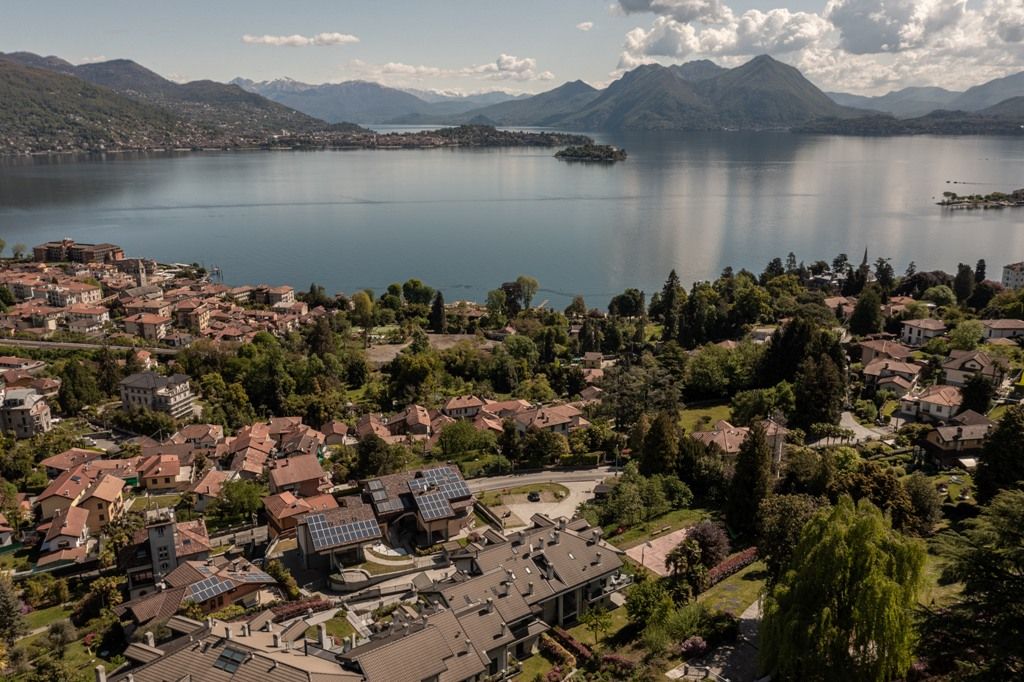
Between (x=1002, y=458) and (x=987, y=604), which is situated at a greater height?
(x=987, y=604)

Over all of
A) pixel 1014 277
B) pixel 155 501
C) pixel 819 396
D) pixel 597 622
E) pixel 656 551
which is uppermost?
pixel 1014 277

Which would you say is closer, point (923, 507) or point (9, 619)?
point (9, 619)

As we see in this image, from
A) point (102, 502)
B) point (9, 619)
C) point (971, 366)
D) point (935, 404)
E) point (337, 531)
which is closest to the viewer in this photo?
point (9, 619)

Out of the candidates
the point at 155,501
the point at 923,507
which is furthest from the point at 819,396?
the point at 155,501

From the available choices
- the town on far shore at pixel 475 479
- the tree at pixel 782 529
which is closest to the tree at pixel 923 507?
the town on far shore at pixel 475 479

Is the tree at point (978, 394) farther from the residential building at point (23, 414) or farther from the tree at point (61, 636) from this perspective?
the residential building at point (23, 414)

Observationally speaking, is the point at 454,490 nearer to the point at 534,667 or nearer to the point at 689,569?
the point at 534,667
